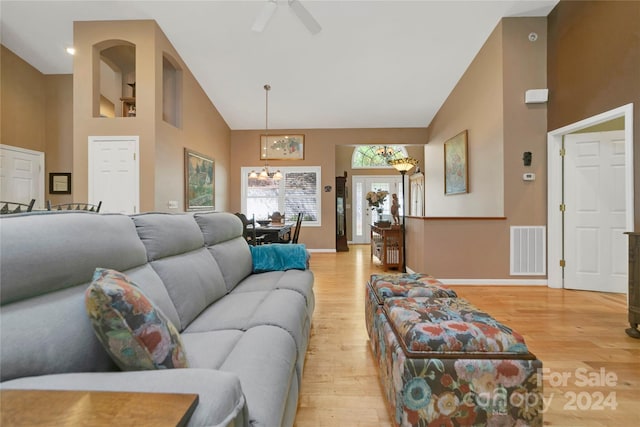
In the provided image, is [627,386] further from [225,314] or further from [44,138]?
[44,138]

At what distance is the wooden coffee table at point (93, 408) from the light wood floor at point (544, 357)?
1099 mm

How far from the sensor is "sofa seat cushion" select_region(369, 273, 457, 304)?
6.34 feet

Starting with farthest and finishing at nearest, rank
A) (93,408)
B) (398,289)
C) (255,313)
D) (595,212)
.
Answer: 1. (595,212)
2. (398,289)
3. (255,313)
4. (93,408)

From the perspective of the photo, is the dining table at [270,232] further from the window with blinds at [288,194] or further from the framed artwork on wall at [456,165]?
the framed artwork on wall at [456,165]

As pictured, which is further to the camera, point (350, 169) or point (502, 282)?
point (350, 169)

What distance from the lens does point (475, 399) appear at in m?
1.26

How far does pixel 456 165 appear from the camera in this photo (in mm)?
5418

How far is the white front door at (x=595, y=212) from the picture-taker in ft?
11.7

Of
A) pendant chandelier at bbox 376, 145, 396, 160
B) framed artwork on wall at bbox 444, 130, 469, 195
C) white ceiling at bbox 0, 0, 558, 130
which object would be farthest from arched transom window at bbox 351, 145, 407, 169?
framed artwork on wall at bbox 444, 130, 469, 195

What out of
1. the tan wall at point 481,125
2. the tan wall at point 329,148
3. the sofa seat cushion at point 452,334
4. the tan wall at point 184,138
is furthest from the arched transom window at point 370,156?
the sofa seat cushion at point 452,334

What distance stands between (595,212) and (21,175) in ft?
28.8

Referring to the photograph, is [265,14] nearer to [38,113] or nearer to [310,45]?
[310,45]

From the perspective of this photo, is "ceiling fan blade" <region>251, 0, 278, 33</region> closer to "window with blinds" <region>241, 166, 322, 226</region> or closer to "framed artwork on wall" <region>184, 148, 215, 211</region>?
"framed artwork on wall" <region>184, 148, 215, 211</region>

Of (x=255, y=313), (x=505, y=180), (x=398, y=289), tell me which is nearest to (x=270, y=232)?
(x=398, y=289)
